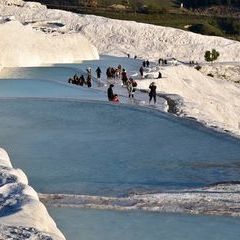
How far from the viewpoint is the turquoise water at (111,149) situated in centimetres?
1138

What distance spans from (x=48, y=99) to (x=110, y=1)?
348ft

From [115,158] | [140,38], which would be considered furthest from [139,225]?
[140,38]

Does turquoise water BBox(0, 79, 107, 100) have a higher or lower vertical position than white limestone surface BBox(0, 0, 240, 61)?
higher

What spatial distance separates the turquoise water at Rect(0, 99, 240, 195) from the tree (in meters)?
50.0

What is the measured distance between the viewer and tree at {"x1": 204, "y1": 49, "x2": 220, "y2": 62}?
224 feet

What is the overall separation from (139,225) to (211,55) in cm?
6164

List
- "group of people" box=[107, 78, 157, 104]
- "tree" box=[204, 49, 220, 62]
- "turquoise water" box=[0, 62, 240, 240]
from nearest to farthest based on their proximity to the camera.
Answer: "turquoise water" box=[0, 62, 240, 240]
"group of people" box=[107, 78, 157, 104]
"tree" box=[204, 49, 220, 62]

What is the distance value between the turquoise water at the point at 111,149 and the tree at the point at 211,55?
164 feet

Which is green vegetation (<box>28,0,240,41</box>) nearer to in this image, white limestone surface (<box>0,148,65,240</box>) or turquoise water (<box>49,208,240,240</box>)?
turquoise water (<box>49,208,240,240</box>)

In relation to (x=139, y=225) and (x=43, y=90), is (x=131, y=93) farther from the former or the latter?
(x=139, y=225)

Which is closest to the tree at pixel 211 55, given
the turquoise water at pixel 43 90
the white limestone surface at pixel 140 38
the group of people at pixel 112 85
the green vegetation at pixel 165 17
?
the white limestone surface at pixel 140 38

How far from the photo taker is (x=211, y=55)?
69250 mm

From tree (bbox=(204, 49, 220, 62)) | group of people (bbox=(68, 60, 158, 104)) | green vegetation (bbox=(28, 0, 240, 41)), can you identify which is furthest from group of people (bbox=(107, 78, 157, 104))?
green vegetation (bbox=(28, 0, 240, 41))

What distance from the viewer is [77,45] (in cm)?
5309
